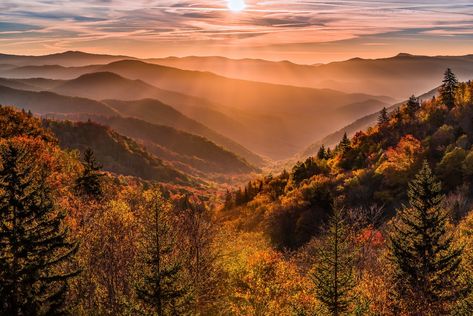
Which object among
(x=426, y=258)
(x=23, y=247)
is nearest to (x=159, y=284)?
(x=23, y=247)

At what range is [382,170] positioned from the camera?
321 ft

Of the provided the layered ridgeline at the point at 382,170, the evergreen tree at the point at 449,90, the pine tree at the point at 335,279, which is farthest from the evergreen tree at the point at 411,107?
the pine tree at the point at 335,279

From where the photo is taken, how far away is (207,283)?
45438 mm

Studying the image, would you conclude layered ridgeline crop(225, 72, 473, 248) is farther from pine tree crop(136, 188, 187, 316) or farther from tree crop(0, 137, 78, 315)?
tree crop(0, 137, 78, 315)

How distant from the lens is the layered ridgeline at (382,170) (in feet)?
287

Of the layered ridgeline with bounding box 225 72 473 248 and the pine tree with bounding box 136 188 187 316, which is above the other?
the pine tree with bounding box 136 188 187 316

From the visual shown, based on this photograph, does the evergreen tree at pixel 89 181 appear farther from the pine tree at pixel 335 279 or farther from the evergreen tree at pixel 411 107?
the evergreen tree at pixel 411 107

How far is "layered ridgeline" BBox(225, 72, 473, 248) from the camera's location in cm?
8744

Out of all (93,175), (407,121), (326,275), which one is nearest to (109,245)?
(326,275)

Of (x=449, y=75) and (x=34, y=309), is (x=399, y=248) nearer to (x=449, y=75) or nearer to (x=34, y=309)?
(x=34, y=309)

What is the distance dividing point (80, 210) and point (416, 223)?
39.1 metres

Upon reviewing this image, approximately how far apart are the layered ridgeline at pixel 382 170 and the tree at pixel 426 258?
122 feet

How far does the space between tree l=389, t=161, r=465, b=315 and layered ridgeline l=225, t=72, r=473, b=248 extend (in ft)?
122

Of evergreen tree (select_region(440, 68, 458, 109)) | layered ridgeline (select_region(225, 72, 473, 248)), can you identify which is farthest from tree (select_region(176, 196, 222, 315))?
evergreen tree (select_region(440, 68, 458, 109))
